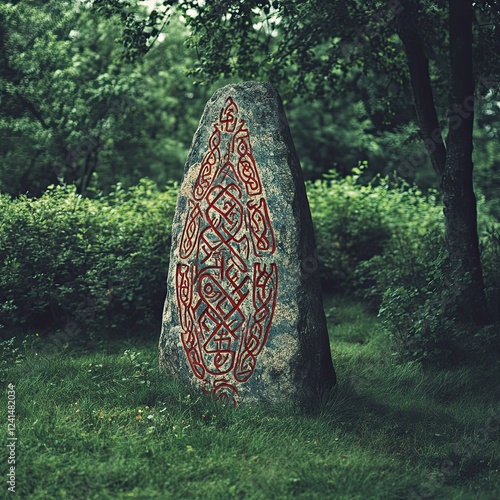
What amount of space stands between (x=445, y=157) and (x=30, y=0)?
22.4ft

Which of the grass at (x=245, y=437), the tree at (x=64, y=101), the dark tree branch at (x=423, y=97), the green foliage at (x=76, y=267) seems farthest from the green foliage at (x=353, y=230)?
the tree at (x=64, y=101)

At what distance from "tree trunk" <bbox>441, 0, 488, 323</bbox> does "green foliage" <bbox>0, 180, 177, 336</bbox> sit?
3062 mm

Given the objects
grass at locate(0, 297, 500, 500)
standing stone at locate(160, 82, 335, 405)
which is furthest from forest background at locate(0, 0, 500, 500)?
standing stone at locate(160, 82, 335, 405)

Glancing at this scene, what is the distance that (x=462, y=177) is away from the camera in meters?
6.48

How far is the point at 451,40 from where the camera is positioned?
21.4 feet

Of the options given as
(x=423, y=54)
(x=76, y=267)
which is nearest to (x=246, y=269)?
(x=76, y=267)

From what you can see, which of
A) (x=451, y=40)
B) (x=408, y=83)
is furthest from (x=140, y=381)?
(x=408, y=83)

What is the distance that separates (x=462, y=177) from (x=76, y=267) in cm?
402

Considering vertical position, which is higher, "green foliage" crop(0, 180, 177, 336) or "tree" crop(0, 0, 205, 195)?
"tree" crop(0, 0, 205, 195)

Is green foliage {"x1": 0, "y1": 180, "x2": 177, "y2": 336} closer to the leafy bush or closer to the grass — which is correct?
the grass

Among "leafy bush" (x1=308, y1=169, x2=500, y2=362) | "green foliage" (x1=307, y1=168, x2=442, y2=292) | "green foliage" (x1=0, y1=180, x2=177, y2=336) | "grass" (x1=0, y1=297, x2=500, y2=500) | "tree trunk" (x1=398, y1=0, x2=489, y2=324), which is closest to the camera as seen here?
"grass" (x1=0, y1=297, x2=500, y2=500)

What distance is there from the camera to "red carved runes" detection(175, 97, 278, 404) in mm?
4945

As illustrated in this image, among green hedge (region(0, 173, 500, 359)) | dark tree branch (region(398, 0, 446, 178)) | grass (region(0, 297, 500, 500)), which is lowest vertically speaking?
grass (region(0, 297, 500, 500))

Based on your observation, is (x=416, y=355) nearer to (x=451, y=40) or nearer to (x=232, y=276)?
(x=232, y=276)
